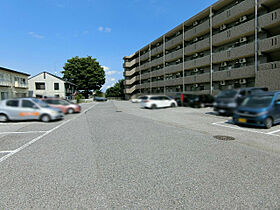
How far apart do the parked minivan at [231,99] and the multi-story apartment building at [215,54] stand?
0.49 ft

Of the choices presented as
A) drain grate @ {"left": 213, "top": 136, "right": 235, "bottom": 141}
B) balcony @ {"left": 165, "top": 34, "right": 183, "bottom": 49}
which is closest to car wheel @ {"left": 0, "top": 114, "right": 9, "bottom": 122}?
drain grate @ {"left": 213, "top": 136, "right": 235, "bottom": 141}

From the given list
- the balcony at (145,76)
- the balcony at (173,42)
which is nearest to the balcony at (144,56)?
the balcony at (145,76)

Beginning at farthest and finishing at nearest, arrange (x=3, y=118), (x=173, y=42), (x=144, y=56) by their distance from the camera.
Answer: (x=144, y=56) < (x=173, y=42) < (x=3, y=118)

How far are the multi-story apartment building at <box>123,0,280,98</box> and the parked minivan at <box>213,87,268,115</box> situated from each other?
0.49 ft

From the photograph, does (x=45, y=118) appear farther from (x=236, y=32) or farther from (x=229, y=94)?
(x=236, y=32)

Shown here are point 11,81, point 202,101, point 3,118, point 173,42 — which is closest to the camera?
point 202,101

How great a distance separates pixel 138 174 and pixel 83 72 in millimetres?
52774

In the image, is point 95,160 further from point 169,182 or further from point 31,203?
point 169,182

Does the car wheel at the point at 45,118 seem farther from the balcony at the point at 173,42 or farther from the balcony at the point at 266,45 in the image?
the balcony at the point at 173,42

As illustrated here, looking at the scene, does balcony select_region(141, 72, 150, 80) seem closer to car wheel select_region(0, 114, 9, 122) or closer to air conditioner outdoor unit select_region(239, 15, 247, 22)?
air conditioner outdoor unit select_region(239, 15, 247, 22)

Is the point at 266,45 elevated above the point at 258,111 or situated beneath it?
elevated above

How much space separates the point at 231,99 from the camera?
2.85ft

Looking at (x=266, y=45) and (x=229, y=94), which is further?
(x=266, y=45)

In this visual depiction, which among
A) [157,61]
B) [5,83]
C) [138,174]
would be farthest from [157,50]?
[138,174]
